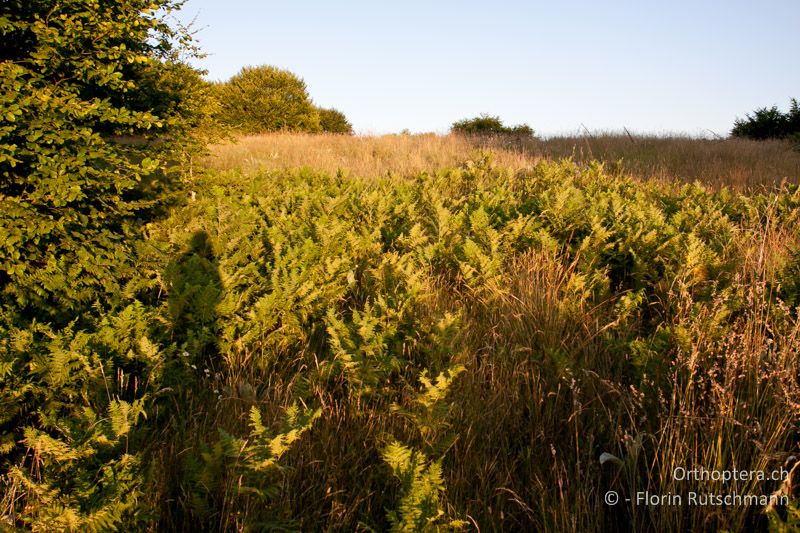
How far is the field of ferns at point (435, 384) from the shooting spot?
192cm

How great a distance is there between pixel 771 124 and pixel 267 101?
1869cm

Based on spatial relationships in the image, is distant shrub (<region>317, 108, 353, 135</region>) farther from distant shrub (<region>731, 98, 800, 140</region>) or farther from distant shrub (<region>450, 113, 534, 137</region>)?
distant shrub (<region>731, 98, 800, 140</region>)

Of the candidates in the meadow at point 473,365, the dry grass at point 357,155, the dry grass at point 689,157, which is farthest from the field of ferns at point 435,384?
the dry grass at point 357,155

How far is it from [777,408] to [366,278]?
274 centimetres

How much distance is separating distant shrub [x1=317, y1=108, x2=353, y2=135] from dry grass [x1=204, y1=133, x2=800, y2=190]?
524 inches

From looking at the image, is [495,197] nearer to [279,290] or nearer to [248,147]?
[279,290]

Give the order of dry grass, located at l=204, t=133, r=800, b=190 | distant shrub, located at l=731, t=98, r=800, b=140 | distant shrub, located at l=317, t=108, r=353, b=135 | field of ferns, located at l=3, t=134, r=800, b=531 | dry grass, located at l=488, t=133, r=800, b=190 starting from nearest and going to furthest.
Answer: field of ferns, located at l=3, t=134, r=800, b=531
dry grass, located at l=488, t=133, r=800, b=190
dry grass, located at l=204, t=133, r=800, b=190
distant shrub, located at l=731, t=98, r=800, b=140
distant shrub, located at l=317, t=108, r=353, b=135

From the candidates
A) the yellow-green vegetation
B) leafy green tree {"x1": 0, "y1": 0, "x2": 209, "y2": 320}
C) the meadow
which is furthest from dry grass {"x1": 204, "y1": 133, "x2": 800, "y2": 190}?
leafy green tree {"x1": 0, "y1": 0, "x2": 209, "y2": 320}

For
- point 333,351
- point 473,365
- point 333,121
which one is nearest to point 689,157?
point 473,365

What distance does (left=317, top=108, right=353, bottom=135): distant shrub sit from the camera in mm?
26922

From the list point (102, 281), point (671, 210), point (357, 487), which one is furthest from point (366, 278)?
point (671, 210)

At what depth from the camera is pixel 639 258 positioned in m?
4.16

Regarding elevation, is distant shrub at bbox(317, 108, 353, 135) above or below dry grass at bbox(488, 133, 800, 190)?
above

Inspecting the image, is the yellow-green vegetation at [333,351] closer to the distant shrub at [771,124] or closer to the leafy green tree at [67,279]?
the leafy green tree at [67,279]
